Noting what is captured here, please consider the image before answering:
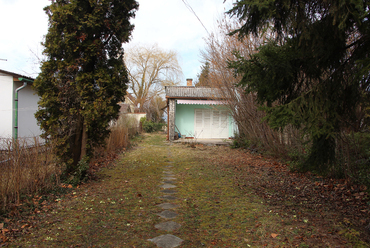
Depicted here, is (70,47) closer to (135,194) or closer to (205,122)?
(135,194)

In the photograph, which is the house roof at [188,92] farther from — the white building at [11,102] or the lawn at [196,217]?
the lawn at [196,217]

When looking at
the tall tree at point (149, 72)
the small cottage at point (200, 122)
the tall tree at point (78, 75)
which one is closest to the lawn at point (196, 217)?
the tall tree at point (78, 75)

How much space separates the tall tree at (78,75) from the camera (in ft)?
15.2

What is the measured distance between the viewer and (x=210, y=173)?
6535mm

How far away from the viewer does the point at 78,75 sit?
4809 millimetres

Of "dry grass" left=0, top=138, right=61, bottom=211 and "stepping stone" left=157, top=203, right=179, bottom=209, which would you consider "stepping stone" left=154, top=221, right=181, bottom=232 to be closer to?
"stepping stone" left=157, top=203, right=179, bottom=209

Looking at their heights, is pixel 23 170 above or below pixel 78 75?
below

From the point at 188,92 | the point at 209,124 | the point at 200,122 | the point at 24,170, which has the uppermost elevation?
the point at 188,92

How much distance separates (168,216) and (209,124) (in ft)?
41.2

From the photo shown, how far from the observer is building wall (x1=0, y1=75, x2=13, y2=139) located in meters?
8.46

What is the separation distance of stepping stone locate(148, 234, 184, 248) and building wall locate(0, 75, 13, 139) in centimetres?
821

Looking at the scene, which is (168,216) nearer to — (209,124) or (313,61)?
(313,61)

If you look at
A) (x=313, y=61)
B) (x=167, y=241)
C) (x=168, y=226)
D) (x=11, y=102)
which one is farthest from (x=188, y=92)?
(x=167, y=241)

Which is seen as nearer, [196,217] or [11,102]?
[196,217]
